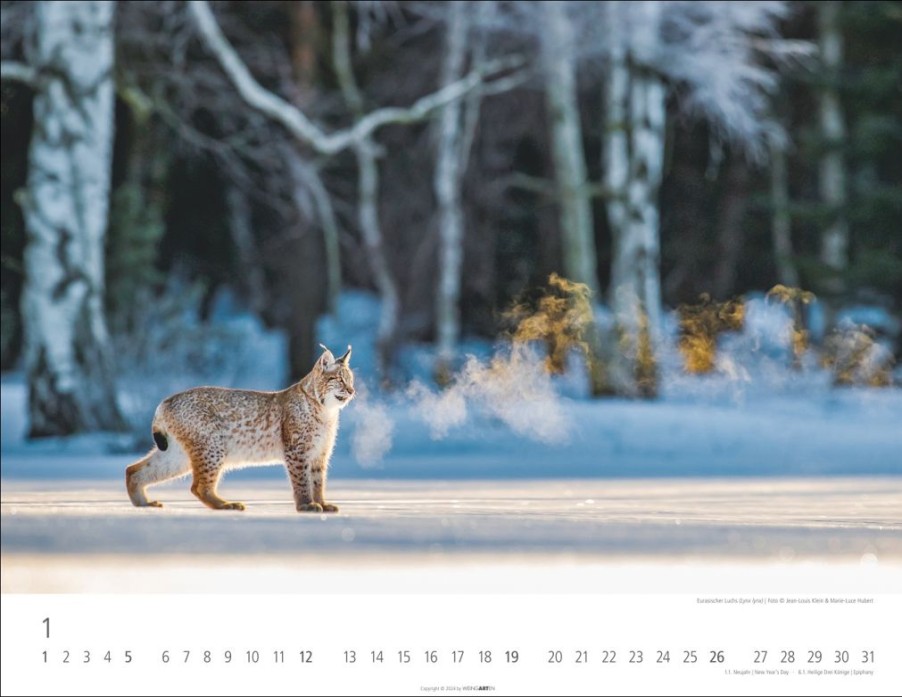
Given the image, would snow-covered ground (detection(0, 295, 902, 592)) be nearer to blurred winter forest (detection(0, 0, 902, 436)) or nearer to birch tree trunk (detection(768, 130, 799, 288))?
blurred winter forest (detection(0, 0, 902, 436))

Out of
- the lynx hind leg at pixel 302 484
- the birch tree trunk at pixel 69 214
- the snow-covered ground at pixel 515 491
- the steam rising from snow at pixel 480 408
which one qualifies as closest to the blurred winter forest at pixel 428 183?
the birch tree trunk at pixel 69 214

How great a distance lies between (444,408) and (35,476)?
5.41 m

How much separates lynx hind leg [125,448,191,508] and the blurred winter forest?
21.9ft

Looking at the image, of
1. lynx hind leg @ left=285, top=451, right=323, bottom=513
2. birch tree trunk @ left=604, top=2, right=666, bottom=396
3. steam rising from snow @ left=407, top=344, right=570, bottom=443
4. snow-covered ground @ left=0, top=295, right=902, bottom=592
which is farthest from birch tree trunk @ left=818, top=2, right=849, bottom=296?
lynx hind leg @ left=285, top=451, right=323, bottom=513

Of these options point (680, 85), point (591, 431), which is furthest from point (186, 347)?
point (680, 85)

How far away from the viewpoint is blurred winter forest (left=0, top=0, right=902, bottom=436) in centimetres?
1419

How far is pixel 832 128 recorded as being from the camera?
81.6 feet

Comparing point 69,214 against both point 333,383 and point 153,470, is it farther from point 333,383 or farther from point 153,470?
point 333,383

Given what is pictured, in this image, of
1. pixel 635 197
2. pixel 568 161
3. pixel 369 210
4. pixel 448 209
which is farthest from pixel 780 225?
pixel 568 161

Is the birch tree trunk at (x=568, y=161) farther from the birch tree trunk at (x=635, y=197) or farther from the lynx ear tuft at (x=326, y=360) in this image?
the lynx ear tuft at (x=326, y=360)

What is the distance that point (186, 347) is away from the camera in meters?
16.9

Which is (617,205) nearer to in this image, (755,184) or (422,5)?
(422,5)

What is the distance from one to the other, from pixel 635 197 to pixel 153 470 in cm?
1298

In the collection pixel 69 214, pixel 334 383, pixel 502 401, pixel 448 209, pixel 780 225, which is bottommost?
pixel 502 401
